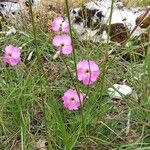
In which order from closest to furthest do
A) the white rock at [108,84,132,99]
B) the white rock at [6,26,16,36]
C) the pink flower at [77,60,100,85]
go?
the pink flower at [77,60,100,85]
the white rock at [108,84,132,99]
the white rock at [6,26,16,36]

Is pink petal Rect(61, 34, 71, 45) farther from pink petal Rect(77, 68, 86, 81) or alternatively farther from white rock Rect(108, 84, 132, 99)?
white rock Rect(108, 84, 132, 99)

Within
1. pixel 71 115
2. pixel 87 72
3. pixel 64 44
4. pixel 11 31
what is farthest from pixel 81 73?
pixel 11 31

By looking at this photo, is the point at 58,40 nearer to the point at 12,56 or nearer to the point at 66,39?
the point at 66,39

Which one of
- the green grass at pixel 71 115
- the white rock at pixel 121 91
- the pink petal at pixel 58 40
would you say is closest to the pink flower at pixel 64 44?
the pink petal at pixel 58 40

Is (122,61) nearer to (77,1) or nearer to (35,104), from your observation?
(35,104)

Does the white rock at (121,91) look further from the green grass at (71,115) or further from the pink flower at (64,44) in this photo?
the pink flower at (64,44)

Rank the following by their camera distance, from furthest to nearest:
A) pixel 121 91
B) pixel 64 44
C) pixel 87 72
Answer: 1. pixel 121 91
2. pixel 64 44
3. pixel 87 72

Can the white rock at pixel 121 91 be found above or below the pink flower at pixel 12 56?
below

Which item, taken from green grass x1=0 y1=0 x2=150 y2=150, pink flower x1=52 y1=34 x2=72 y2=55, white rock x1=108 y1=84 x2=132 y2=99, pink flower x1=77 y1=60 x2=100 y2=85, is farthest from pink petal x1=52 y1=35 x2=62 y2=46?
white rock x1=108 y1=84 x2=132 y2=99
